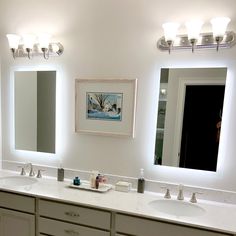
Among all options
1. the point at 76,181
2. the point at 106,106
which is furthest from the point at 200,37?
the point at 76,181

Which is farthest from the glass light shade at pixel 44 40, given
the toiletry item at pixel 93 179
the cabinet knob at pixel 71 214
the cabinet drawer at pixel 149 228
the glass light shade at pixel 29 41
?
the cabinet drawer at pixel 149 228

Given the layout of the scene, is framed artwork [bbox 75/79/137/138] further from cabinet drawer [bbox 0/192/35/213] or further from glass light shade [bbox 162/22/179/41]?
cabinet drawer [bbox 0/192/35/213]

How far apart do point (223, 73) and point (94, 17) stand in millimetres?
1201

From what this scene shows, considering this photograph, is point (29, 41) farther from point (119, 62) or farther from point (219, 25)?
point (219, 25)

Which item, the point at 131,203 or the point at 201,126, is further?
the point at 201,126

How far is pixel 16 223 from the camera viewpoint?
199 cm

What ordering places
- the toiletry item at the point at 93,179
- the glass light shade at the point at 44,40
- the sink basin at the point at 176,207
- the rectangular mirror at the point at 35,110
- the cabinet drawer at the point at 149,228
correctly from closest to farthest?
the cabinet drawer at the point at 149,228, the sink basin at the point at 176,207, the toiletry item at the point at 93,179, the glass light shade at the point at 44,40, the rectangular mirror at the point at 35,110

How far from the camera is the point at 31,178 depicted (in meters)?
2.30

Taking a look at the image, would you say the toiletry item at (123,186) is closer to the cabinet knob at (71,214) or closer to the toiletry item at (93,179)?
the toiletry item at (93,179)

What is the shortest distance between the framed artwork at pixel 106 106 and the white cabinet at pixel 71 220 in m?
0.69

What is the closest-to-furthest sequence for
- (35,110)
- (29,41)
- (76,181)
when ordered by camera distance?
(76,181)
(29,41)
(35,110)

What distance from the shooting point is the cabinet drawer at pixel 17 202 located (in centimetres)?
191

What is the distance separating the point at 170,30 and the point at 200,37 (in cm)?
24

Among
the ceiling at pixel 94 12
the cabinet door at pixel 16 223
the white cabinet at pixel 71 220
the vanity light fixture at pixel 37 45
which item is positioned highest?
the ceiling at pixel 94 12
